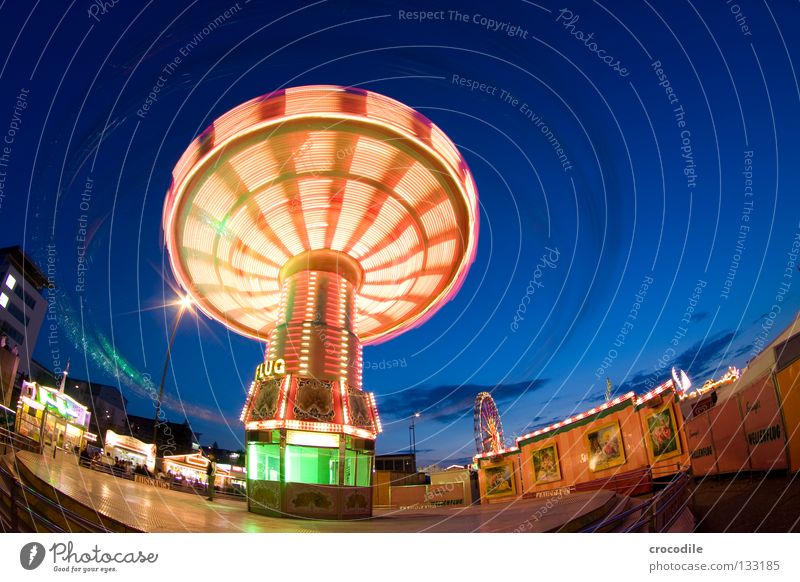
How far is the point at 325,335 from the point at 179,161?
7928 millimetres

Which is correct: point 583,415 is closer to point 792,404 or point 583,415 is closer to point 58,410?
point 792,404

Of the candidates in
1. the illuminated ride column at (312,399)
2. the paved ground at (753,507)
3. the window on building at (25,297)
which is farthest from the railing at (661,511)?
the window on building at (25,297)

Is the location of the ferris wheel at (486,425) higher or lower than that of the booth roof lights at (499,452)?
higher

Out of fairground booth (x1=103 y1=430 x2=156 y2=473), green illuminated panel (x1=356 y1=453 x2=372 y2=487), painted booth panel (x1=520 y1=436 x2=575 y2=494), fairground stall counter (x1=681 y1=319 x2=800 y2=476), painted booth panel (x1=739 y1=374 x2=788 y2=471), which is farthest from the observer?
fairground booth (x1=103 y1=430 x2=156 y2=473)

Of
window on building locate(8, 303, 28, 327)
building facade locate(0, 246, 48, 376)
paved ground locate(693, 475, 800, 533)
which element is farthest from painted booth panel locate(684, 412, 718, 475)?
window on building locate(8, 303, 28, 327)

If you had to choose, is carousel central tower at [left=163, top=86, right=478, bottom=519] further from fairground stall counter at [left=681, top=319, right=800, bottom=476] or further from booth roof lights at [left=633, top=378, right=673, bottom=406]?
fairground stall counter at [left=681, top=319, right=800, bottom=476]

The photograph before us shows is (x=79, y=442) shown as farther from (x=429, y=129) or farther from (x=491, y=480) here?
(x=429, y=129)

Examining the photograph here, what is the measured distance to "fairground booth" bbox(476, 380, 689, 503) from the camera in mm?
13466

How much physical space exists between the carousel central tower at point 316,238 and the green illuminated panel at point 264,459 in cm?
4

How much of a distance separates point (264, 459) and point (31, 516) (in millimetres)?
10661

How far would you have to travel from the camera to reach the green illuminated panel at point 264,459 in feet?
50.1

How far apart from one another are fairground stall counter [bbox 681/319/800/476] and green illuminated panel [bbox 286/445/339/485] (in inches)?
407

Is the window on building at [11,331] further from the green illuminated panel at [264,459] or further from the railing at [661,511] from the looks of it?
the railing at [661,511]

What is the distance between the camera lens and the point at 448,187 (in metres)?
16.9
